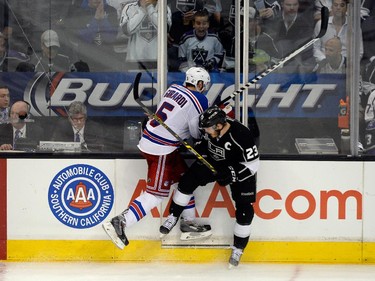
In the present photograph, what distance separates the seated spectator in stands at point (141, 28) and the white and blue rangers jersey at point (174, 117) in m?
0.30

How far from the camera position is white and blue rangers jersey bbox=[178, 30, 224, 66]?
5.34 metres

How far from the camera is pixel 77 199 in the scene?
17.7 feet

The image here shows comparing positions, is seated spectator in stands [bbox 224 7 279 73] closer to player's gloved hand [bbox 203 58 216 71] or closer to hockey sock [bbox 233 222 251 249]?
player's gloved hand [bbox 203 58 216 71]

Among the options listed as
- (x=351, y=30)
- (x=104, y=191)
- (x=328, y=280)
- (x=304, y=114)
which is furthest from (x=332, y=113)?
(x=104, y=191)

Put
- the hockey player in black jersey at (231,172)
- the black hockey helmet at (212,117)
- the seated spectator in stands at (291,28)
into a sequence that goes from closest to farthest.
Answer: the black hockey helmet at (212,117) < the hockey player in black jersey at (231,172) < the seated spectator in stands at (291,28)

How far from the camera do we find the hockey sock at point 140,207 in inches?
204

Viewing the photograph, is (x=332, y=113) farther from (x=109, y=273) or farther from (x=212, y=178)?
(x=109, y=273)

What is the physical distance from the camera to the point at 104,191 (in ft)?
17.6

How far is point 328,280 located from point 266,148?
0.84 metres

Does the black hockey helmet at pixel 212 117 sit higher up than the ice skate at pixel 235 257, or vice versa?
the black hockey helmet at pixel 212 117

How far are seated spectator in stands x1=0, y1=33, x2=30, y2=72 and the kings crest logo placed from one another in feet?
2.19

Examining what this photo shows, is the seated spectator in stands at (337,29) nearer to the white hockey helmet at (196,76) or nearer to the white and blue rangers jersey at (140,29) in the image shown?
the white hockey helmet at (196,76)

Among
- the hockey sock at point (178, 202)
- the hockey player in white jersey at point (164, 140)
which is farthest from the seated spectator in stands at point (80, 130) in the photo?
the hockey sock at point (178, 202)

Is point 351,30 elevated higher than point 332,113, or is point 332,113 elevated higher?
point 351,30
